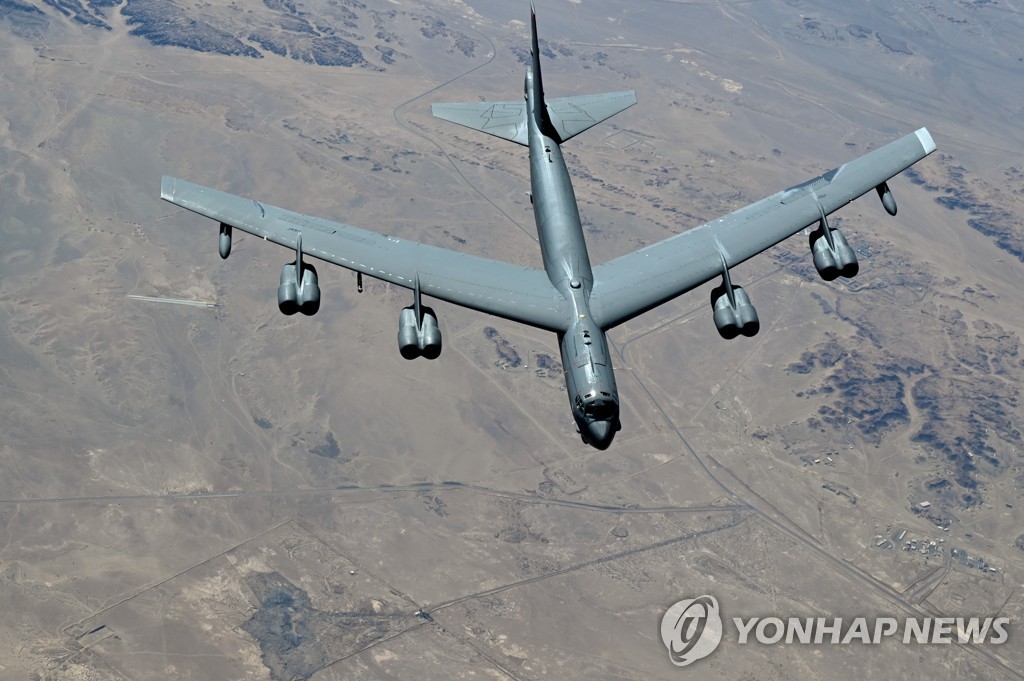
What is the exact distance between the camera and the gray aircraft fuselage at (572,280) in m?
58.9

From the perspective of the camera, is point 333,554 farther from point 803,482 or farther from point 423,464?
point 803,482

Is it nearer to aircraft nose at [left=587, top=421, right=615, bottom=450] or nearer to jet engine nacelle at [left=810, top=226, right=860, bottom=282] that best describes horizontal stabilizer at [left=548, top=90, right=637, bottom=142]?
jet engine nacelle at [left=810, top=226, right=860, bottom=282]

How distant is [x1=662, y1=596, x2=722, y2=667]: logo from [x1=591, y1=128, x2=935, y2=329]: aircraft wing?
295 ft

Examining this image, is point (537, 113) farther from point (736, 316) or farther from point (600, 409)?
point (600, 409)

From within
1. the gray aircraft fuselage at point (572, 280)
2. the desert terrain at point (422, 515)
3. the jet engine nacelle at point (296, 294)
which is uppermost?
the gray aircraft fuselage at point (572, 280)

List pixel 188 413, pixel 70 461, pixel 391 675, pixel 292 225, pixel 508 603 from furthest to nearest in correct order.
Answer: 1. pixel 188 413
2. pixel 70 461
3. pixel 508 603
4. pixel 391 675
5. pixel 292 225

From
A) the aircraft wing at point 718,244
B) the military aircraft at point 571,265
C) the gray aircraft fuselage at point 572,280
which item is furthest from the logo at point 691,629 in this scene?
the military aircraft at point 571,265

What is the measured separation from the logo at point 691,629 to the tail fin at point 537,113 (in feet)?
287

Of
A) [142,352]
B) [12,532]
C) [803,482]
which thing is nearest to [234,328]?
[142,352]

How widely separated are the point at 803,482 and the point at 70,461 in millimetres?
118400

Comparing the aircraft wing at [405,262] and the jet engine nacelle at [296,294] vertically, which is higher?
the aircraft wing at [405,262]

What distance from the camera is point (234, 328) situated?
199500 millimetres

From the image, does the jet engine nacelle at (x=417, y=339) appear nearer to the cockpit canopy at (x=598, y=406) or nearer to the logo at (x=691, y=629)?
the cockpit canopy at (x=598, y=406)

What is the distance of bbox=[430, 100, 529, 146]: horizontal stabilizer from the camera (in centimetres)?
8362
